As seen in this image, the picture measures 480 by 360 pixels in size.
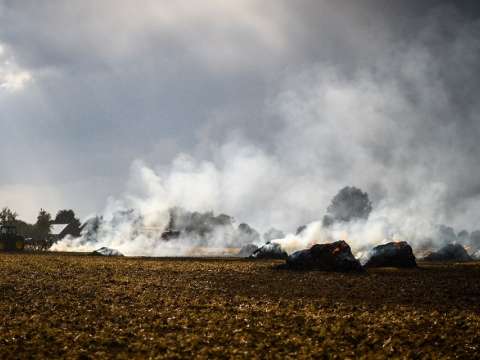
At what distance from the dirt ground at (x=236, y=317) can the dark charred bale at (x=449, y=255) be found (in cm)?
2901

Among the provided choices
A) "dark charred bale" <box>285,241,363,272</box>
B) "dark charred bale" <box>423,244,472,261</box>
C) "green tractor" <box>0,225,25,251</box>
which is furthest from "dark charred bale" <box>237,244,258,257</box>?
"dark charred bale" <box>285,241,363,272</box>

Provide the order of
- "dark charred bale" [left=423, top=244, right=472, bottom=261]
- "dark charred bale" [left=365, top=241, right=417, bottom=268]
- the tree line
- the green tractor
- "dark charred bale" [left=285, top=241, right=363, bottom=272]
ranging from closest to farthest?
"dark charred bale" [left=285, top=241, right=363, bottom=272] → "dark charred bale" [left=365, top=241, right=417, bottom=268] → "dark charred bale" [left=423, top=244, right=472, bottom=261] → the green tractor → the tree line

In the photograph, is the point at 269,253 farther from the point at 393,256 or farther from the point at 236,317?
the point at 236,317

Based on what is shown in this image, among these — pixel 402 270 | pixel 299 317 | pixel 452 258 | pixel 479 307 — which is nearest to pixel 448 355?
pixel 299 317

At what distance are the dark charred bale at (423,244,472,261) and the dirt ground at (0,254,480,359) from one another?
29008 millimetres

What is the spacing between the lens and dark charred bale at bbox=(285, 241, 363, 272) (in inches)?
1163

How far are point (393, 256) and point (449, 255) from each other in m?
23.8

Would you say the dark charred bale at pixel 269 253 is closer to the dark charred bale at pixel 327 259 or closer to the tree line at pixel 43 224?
the dark charred bale at pixel 327 259

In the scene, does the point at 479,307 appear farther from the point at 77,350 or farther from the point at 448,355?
the point at 77,350

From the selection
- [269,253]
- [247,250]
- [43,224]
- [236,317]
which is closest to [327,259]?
[236,317]

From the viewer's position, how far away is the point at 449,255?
51.8 metres

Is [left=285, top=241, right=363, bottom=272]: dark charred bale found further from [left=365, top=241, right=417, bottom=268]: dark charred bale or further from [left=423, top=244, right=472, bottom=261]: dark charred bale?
[left=423, top=244, right=472, bottom=261]: dark charred bale

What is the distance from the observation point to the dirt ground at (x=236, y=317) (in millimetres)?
10953

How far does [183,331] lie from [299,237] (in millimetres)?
57126
